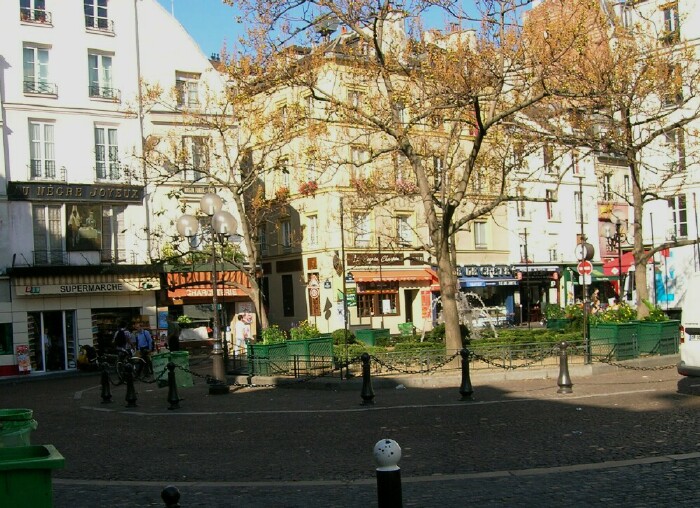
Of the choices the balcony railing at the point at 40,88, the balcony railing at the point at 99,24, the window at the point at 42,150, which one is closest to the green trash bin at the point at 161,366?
the window at the point at 42,150

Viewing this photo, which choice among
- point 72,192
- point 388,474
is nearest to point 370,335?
point 72,192

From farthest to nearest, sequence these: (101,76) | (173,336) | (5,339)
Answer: (101,76) < (173,336) < (5,339)

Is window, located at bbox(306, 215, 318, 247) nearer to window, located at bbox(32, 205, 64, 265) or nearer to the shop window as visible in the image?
window, located at bbox(32, 205, 64, 265)

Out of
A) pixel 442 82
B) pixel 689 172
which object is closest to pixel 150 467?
pixel 442 82

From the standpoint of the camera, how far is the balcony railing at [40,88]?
3403cm

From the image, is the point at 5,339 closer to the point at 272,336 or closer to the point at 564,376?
the point at 272,336

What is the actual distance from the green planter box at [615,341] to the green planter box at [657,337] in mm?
457

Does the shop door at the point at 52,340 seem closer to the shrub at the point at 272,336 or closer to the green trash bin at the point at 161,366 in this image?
the green trash bin at the point at 161,366

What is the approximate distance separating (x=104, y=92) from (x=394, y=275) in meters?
18.6

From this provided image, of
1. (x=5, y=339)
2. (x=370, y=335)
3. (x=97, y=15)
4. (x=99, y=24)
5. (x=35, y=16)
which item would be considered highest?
(x=97, y=15)

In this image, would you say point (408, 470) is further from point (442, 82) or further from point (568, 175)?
point (568, 175)

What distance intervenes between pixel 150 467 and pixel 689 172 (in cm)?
3561

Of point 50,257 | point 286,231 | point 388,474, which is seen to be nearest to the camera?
point 388,474

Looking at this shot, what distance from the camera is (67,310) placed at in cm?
3438
